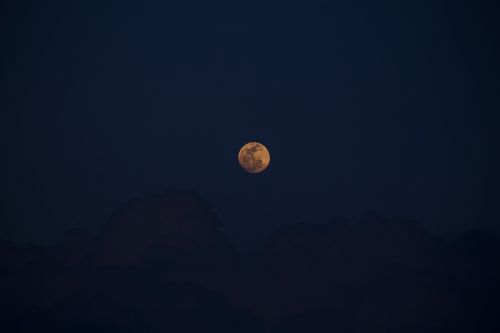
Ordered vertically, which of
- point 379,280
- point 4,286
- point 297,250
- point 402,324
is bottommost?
point 402,324

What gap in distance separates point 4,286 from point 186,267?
15551 millimetres

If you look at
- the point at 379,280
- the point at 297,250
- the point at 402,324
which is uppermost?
the point at 297,250

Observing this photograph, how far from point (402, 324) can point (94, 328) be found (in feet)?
81.5

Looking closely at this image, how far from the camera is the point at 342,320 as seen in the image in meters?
38.8

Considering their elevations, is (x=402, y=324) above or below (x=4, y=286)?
below

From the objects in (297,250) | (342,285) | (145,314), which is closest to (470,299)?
(342,285)

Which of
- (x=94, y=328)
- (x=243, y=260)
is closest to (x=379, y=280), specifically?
(x=243, y=260)

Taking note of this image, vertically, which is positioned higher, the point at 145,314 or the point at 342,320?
the point at 145,314

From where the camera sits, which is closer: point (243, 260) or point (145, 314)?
point (145, 314)

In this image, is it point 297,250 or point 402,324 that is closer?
point 402,324

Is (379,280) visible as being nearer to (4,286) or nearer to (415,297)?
(415,297)

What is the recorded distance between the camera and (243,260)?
42031 millimetres

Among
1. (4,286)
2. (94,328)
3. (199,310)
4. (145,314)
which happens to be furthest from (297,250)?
(4,286)

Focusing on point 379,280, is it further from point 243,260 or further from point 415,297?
point 243,260
